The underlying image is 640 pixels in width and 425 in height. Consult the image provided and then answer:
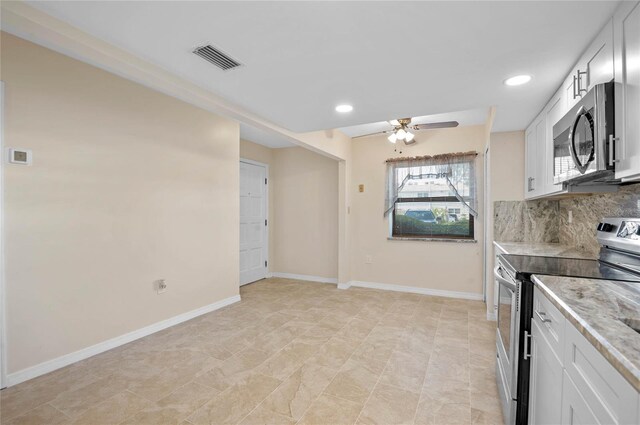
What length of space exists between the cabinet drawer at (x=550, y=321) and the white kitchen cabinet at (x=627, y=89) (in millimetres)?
662

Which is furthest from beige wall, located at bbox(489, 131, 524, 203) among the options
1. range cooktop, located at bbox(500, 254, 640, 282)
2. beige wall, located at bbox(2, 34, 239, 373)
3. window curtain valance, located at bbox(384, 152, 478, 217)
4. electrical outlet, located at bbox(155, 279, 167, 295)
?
electrical outlet, located at bbox(155, 279, 167, 295)

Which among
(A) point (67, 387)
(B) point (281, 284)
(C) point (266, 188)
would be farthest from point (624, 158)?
(C) point (266, 188)

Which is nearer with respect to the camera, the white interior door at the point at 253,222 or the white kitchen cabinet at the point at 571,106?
the white kitchen cabinet at the point at 571,106

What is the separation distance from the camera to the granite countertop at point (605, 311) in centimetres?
75

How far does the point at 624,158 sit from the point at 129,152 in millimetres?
3689

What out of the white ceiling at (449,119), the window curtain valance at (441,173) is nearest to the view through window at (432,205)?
the window curtain valance at (441,173)

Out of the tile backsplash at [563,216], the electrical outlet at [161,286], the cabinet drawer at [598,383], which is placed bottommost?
the electrical outlet at [161,286]

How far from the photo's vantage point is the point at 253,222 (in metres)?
5.55

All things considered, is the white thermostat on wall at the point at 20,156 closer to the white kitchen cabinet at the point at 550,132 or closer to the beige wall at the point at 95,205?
the beige wall at the point at 95,205

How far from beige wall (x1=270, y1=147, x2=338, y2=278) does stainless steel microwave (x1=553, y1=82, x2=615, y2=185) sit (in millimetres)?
3862

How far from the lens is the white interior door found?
530 centimetres

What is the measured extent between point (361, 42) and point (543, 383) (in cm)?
201

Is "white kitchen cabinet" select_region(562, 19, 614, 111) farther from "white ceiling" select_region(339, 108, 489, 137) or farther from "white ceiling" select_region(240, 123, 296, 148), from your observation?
"white ceiling" select_region(240, 123, 296, 148)

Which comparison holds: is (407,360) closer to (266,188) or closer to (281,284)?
(281,284)
